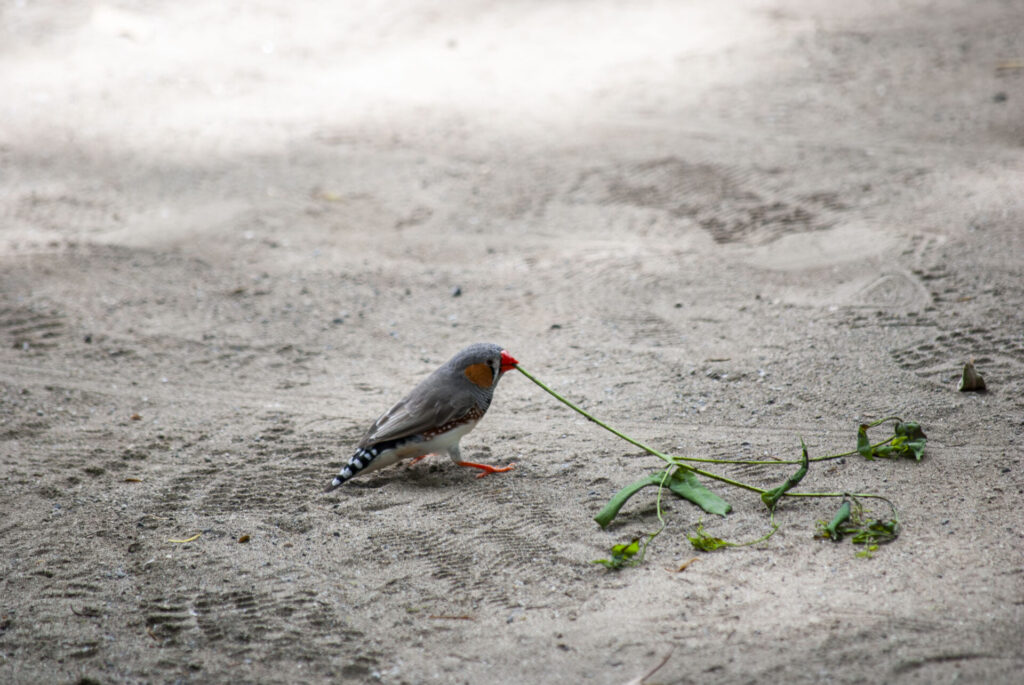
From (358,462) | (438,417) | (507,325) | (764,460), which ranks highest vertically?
(438,417)

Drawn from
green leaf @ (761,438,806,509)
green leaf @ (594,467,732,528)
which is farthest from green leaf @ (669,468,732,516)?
green leaf @ (761,438,806,509)

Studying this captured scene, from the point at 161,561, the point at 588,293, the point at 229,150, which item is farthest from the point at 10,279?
the point at 588,293

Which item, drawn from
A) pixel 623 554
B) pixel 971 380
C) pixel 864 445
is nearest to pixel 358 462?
pixel 623 554

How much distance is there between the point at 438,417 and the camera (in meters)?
4.08

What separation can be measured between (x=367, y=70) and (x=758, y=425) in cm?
725

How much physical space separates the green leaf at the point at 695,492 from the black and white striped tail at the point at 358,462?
4.45 feet

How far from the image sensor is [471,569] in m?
3.55

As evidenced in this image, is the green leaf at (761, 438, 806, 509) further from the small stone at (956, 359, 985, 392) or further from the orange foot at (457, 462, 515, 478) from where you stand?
the small stone at (956, 359, 985, 392)

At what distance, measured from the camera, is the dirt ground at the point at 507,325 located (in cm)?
319

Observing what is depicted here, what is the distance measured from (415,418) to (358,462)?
33cm

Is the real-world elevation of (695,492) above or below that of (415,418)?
below

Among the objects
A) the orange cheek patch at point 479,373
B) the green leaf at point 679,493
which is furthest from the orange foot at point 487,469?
the green leaf at point 679,493

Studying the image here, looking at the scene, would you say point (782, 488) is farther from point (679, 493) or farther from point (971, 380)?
point (971, 380)

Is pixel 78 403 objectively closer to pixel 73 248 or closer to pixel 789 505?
pixel 73 248
